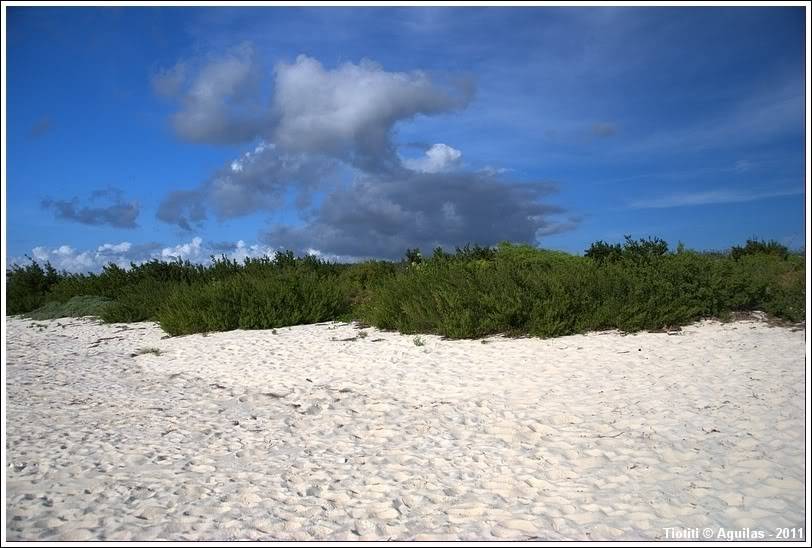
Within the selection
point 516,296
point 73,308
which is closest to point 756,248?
point 516,296

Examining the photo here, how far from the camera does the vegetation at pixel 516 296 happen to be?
11.4m

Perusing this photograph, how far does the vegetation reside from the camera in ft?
37.3

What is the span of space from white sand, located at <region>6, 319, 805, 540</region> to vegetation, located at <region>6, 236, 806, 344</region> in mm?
809

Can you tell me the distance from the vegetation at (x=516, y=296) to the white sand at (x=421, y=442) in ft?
2.65

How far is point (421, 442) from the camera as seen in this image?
20.4ft

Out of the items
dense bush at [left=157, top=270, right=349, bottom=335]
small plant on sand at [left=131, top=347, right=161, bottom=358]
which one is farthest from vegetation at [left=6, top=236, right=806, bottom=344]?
small plant on sand at [left=131, top=347, right=161, bottom=358]

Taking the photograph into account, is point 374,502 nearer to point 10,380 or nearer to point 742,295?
point 10,380

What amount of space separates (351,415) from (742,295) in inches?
323

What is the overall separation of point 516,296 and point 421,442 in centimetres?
581

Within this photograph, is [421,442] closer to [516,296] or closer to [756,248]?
[516,296]

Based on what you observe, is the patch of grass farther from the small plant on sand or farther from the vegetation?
the small plant on sand

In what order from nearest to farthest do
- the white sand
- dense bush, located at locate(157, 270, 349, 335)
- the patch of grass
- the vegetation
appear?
1. the white sand
2. the vegetation
3. dense bush, located at locate(157, 270, 349, 335)
4. the patch of grass

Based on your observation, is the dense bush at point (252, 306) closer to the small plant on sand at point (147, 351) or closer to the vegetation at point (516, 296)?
the vegetation at point (516, 296)

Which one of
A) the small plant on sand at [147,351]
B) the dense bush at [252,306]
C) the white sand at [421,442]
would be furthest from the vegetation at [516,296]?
the small plant on sand at [147,351]
